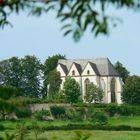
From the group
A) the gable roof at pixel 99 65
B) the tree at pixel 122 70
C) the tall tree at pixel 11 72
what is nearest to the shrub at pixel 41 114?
the tall tree at pixel 11 72

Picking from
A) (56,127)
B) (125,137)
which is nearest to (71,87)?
(56,127)

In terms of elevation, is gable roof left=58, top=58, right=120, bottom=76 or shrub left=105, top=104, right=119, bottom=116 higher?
gable roof left=58, top=58, right=120, bottom=76

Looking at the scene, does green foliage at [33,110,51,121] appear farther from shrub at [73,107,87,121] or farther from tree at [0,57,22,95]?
tree at [0,57,22,95]

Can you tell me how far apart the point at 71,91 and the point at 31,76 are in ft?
43.8

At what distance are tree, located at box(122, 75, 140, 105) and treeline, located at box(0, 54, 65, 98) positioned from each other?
11.8m

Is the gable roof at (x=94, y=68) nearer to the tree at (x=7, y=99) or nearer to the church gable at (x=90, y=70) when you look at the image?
the church gable at (x=90, y=70)

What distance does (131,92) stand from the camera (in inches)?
3762

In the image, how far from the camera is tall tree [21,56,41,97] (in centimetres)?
9969

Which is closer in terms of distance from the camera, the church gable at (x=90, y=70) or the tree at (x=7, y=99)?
the tree at (x=7, y=99)

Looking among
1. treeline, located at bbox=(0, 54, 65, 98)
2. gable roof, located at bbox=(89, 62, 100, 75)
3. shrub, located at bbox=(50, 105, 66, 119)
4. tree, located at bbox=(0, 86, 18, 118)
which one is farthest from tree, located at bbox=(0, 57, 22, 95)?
tree, located at bbox=(0, 86, 18, 118)

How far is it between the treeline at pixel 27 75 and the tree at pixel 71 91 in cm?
502

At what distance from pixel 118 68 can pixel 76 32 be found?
107 m

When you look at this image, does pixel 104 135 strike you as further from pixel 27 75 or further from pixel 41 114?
pixel 27 75

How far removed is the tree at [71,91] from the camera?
90500 millimetres
